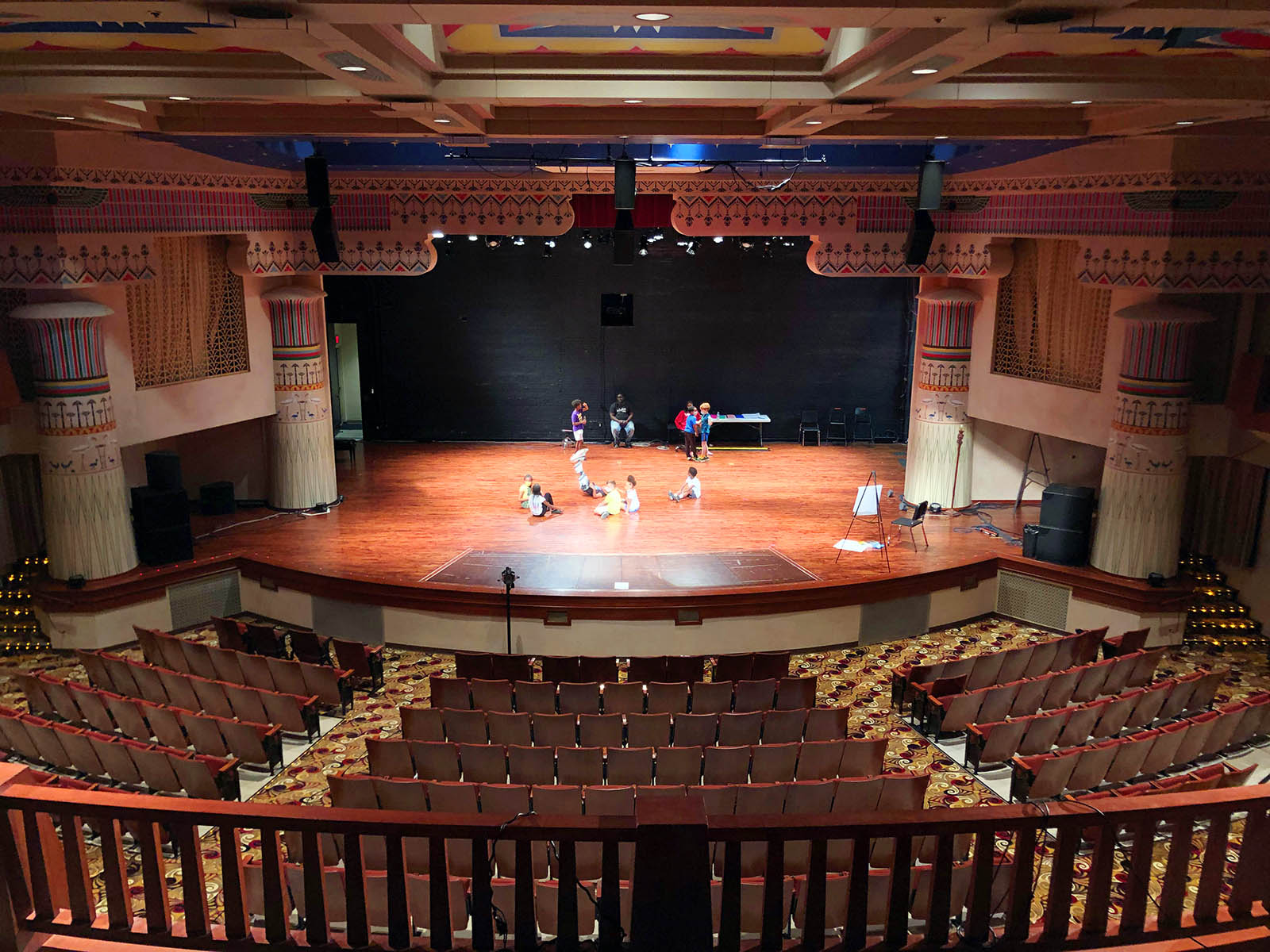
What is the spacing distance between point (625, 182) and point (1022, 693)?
19.1 ft

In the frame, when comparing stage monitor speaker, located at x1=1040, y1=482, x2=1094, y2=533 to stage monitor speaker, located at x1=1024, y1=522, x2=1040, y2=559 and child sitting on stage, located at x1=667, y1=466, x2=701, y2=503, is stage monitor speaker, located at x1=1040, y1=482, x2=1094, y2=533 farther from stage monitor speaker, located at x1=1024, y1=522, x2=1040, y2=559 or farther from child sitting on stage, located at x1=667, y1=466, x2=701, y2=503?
child sitting on stage, located at x1=667, y1=466, x2=701, y2=503

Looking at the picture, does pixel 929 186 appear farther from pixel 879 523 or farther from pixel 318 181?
pixel 318 181

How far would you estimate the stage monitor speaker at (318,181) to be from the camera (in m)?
10.5

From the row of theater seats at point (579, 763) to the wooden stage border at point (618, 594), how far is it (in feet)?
10.3

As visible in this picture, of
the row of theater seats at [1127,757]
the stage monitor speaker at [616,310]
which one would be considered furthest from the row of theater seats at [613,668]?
the stage monitor speaker at [616,310]

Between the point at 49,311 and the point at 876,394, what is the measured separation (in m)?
13.0

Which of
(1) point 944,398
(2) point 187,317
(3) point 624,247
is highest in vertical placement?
(3) point 624,247

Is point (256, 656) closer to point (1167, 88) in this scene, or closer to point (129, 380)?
point (129, 380)

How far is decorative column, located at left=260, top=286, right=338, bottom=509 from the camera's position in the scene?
12484 millimetres

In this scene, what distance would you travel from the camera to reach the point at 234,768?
668 cm

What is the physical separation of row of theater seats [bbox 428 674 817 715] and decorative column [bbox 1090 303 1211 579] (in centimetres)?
466

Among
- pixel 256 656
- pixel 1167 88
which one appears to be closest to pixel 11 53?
pixel 256 656

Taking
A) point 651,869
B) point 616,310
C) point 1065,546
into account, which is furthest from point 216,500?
point 651,869

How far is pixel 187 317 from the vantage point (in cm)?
1180
